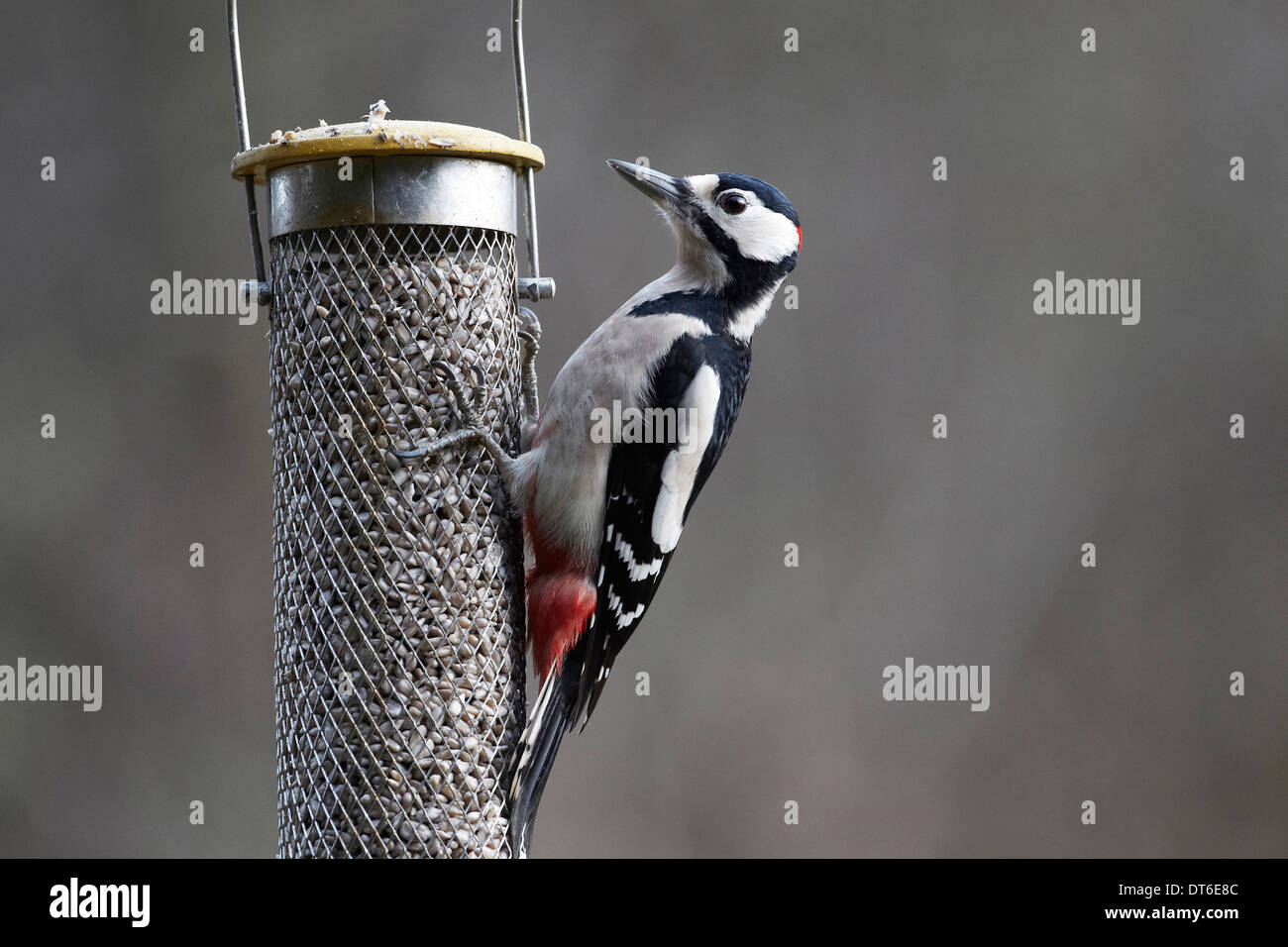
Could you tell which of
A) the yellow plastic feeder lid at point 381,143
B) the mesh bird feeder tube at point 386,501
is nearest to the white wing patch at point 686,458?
the mesh bird feeder tube at point 386,501

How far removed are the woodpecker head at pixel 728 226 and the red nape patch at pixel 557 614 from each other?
1.88 ft

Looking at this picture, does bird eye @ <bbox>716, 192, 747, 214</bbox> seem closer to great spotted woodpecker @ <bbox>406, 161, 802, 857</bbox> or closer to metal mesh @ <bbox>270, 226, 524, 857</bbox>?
great spotted woodpecker @ <bbox>406, 161, 802, 857</bbox>

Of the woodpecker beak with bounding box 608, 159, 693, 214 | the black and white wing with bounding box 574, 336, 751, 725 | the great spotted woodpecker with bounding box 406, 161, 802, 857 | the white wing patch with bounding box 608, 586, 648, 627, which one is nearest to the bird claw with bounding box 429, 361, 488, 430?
the great spotted woodpecker with bounding box 406, 161, 802, 857

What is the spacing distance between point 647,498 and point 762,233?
0.50m

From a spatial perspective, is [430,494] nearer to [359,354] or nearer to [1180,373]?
[359,354]

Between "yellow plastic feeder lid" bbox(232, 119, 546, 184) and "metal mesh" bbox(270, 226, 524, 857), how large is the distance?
0.37 ft

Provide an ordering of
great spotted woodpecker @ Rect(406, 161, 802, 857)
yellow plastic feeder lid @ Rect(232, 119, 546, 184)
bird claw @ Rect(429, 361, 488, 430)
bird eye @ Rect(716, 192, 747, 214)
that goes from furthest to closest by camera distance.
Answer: bird eye @ Rect(716, 192, 747, 214) < great spotted woodpecker @ Rect(406, 161, 802, 857) < bird claw @ Rect(429, 361, 488, 430) < yellow plastic feeder lid @ Rect(232, 119, 546, 184)

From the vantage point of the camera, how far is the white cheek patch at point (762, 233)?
2270 millimetres

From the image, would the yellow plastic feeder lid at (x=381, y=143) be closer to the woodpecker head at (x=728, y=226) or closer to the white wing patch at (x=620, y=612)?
the woodpecker head at (x=728, y=226)

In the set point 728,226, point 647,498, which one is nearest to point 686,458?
point 647,498

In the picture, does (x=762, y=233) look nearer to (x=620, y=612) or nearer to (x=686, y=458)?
(x=686, y=458)

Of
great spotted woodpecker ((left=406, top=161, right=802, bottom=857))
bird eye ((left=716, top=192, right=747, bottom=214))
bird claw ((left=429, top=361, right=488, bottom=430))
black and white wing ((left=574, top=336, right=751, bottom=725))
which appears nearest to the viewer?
bird claw ((left=429, top=361, right=488, bottom=430))

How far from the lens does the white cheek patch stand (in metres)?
2.27

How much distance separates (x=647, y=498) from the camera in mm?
2172
